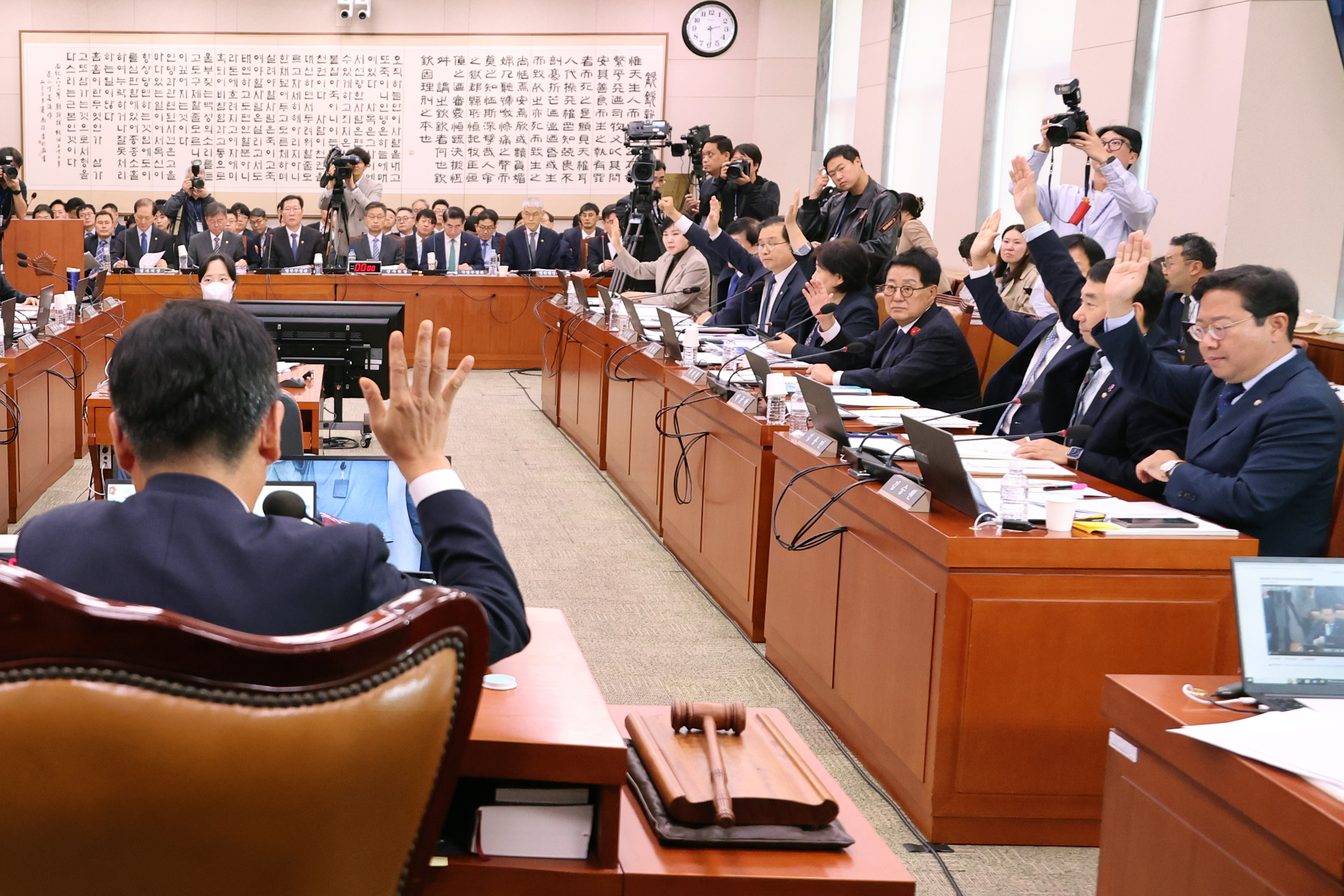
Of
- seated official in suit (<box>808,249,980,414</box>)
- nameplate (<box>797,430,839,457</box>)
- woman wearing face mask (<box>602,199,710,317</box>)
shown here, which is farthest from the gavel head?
woman wearing face mask (<box>602,199,710,317</box>)

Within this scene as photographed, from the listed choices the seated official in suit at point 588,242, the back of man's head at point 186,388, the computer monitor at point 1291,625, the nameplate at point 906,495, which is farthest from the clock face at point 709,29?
the back of man's head at point 186,388

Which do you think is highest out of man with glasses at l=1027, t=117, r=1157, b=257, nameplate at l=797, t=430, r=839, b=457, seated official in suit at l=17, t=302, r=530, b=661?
man with glasses at l=1027, t=117, r=1157, b=257

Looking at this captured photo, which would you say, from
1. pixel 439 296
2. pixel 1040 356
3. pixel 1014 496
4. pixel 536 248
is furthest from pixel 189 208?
pixel 1014 496

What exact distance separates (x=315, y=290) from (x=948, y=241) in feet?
13.9

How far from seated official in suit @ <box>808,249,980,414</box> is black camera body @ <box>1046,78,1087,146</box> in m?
1.09

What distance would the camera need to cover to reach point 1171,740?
173 cm

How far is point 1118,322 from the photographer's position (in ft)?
9.96

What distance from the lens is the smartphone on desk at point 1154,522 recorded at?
2.49 meters

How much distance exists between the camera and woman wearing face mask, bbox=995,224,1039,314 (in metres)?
6.23

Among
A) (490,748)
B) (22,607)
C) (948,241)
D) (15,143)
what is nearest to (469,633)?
(22,607)

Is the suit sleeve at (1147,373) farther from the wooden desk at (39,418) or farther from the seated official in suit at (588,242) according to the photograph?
the seated official in suit at (588,242)

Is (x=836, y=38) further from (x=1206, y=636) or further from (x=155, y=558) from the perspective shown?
(x=155, y=558)

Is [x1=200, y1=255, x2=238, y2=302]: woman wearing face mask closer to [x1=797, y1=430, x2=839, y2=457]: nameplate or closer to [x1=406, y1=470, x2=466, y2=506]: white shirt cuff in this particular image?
[x1=797, y1=430, x2=839, y2=457]: nameplate

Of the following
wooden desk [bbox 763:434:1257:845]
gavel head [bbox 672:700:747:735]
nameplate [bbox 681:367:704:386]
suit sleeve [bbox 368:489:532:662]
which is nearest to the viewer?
suit sleeve [bbox 368:489:532:662]
